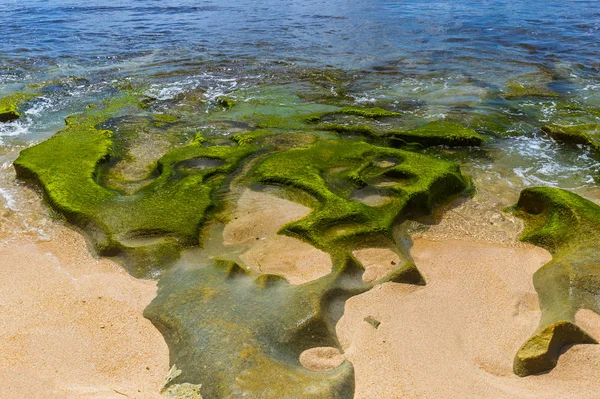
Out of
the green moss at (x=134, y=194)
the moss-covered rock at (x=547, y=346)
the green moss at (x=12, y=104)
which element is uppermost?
the moss-covered rock at (x=547, y=346)

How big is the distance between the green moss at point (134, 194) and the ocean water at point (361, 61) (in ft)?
5.98

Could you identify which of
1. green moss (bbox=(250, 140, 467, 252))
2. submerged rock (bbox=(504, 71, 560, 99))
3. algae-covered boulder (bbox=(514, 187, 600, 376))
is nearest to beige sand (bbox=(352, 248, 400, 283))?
green moss (bbox=(250, 140, 467, 252))

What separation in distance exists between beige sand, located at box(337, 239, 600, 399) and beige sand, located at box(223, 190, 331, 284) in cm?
95

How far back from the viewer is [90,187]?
26.9 ft

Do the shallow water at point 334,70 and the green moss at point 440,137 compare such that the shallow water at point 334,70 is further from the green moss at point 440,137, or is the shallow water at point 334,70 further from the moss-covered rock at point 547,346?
the moss-covered rock at point 547,346

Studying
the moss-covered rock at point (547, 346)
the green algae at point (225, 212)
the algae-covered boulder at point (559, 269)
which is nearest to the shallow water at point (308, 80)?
the green algae at point (225, 212)

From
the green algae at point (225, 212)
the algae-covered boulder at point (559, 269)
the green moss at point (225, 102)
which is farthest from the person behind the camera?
the green moss at point (225, 102)

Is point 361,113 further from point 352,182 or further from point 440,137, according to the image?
point 352,182

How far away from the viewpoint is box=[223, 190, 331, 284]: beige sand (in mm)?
6332

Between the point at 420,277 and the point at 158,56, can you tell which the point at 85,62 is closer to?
the point at 158,56

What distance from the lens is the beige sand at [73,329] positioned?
14.9 ft

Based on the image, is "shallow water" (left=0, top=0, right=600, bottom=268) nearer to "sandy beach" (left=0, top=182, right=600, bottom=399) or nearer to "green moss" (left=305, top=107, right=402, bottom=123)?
"green moss" (left=305, top=107, right=402, bottom=123)

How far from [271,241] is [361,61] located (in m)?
14.7

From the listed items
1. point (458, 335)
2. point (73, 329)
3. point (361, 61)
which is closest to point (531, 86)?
point (361, 61)
